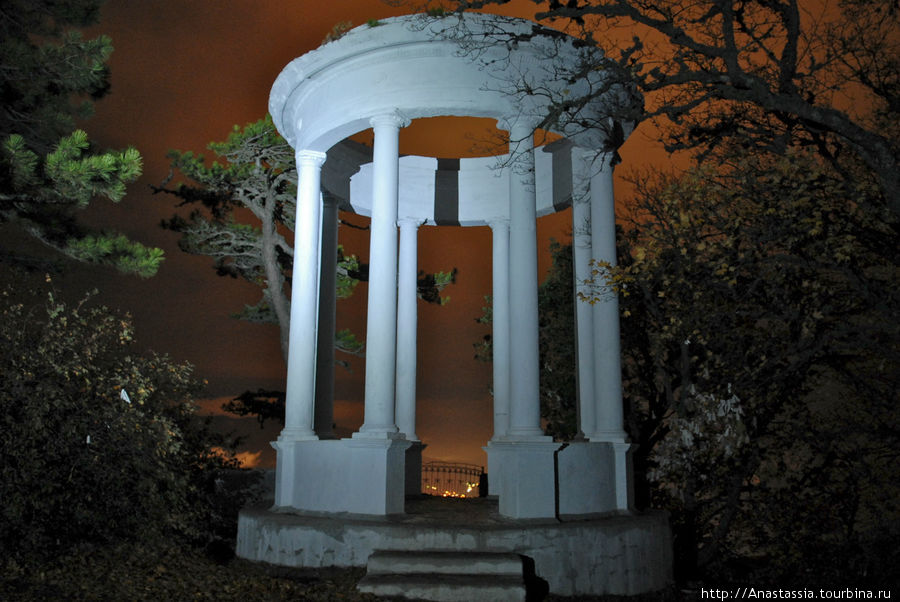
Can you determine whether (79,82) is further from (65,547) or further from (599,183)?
(599,183)

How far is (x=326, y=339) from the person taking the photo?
25.5m

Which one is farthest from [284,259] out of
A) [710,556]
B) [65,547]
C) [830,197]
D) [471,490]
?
[830,197]

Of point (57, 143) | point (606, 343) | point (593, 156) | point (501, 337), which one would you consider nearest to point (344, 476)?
point (606, 343)

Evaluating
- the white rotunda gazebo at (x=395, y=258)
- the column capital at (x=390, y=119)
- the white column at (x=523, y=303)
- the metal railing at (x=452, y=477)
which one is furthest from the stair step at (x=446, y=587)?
the metal railing at (x=452, y=477)

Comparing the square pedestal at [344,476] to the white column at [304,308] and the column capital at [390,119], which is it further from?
the column capital at [390,119]

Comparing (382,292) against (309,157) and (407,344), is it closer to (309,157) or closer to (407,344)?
(309,157)

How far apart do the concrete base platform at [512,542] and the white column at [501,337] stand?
8.55 m

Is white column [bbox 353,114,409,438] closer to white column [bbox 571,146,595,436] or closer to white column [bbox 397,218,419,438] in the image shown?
white column [bbox 571,146,595,436]

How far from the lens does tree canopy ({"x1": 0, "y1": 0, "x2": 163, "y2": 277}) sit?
20.7 metres

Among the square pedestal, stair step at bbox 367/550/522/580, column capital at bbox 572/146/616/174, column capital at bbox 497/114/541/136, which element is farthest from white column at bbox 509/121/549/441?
stair step at bbox 367/550/522/580

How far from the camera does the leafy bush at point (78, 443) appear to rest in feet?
53.2

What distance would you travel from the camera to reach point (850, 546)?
1792 cm

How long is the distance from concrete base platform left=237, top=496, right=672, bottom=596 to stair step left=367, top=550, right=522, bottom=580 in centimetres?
56

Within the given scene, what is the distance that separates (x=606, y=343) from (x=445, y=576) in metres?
8.12
